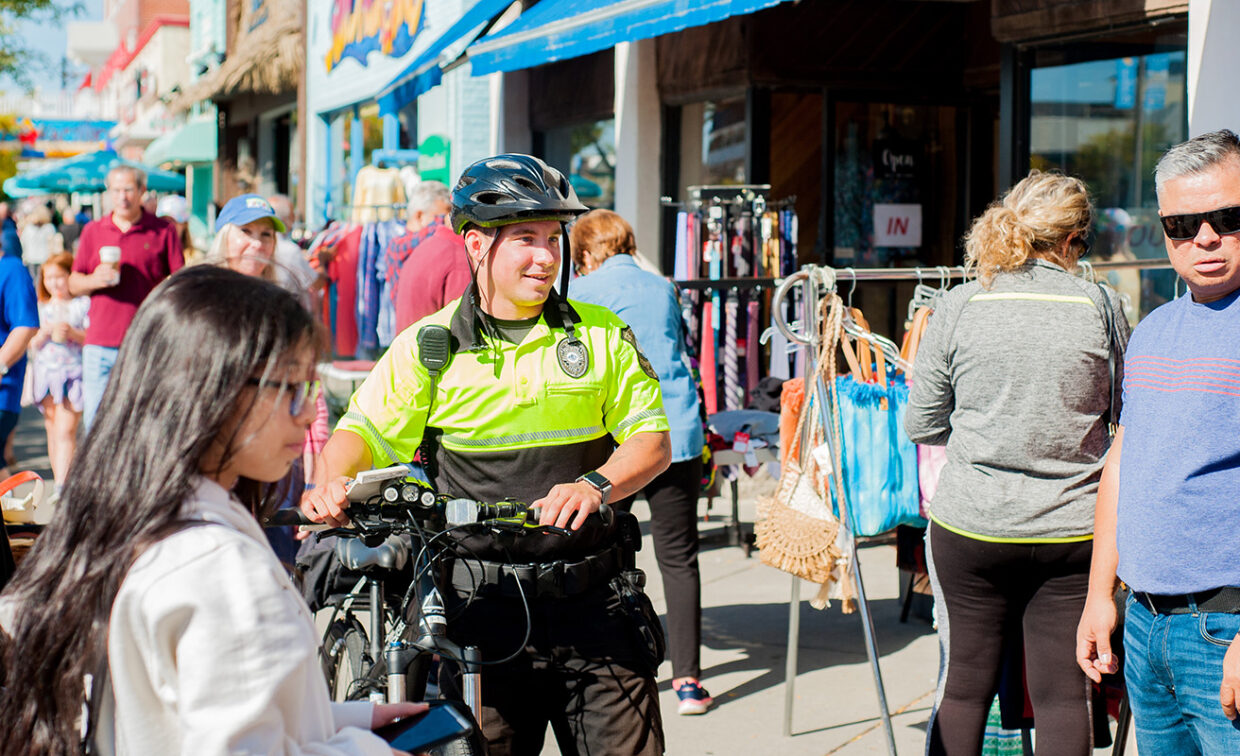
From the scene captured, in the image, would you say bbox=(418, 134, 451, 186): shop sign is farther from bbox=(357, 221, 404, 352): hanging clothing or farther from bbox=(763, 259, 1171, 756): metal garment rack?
bbox=(763, 259, 1171, 756): metal garment rack

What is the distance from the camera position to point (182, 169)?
34.9 meters

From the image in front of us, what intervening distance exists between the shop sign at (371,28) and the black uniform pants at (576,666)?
38.8 feet

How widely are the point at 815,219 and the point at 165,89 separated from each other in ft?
105

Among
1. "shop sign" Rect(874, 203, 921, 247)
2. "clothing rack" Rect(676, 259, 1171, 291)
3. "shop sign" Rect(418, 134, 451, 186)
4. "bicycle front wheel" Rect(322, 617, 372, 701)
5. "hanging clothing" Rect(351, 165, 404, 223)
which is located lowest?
"bicycle front wheel" Rect(322, 617, 372, 701)

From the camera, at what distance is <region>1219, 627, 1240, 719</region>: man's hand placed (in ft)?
8.28

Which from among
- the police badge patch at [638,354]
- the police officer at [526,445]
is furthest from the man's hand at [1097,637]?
the police badge patch at [638,354]

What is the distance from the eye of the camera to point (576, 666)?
2.92 m

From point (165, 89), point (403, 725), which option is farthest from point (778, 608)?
point (165, 89)

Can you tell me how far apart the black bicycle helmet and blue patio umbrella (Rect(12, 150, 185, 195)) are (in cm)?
2579

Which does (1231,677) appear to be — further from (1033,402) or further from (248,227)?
(248,227)

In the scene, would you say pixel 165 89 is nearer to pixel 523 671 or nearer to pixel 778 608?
pixel 778 608

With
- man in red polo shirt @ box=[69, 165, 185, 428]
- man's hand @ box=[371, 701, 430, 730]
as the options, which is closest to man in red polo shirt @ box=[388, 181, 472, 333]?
man in red polo shirt @ box=[69, 165, 185, 428]

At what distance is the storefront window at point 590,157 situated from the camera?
11.4m

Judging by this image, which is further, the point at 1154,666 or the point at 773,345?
the point at 773,345
